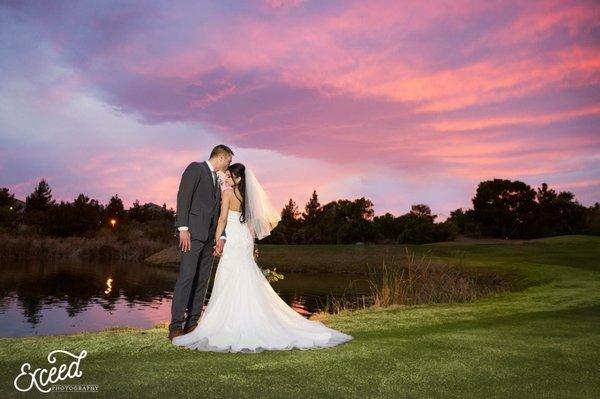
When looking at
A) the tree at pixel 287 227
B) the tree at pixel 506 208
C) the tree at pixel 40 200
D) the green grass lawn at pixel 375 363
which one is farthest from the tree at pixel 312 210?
the green grass lawn at pixel 375 363

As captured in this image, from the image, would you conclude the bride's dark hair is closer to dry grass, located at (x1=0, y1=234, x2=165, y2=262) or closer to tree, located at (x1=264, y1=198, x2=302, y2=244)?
dry grass, located at (x1=0, y1=234, x2=165, y2=262)

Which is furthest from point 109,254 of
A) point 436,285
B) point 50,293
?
point 436,285

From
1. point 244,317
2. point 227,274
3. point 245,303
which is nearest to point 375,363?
point 244,317

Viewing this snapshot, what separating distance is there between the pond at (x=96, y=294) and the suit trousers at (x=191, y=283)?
6.78m

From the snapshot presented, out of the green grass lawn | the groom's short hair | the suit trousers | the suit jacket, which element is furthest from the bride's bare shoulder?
the green grass lawn

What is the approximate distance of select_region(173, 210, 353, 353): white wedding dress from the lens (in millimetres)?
6113

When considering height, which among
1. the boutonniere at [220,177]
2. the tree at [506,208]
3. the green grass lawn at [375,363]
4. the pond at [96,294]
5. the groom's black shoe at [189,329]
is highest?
the tree at [506,208]

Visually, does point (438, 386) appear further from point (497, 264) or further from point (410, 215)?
point (410, 215)

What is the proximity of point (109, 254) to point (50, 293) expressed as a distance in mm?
22547

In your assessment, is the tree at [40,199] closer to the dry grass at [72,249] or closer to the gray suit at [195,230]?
the dry grass at [72,249]

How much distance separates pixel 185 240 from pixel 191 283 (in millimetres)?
627

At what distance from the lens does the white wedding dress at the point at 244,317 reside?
6113 millimetres

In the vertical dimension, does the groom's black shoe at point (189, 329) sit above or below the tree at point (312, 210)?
below

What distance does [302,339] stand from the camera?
6312mm
